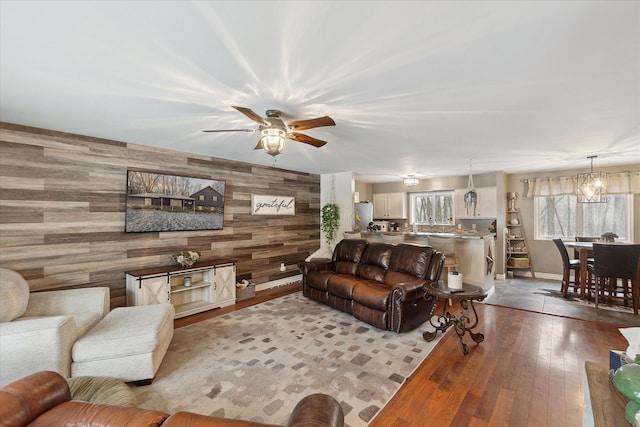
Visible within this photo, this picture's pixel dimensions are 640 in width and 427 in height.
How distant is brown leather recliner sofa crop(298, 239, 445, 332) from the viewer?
3.26 meters

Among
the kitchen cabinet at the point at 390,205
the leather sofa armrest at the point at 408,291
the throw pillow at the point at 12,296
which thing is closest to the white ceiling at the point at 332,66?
the throw pillow at the point at 12,296

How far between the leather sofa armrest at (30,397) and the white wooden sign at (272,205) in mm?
3931

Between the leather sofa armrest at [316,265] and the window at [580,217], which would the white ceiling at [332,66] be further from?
the window at [580,217]

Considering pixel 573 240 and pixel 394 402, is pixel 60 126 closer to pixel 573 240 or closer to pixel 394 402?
pixel 394 402

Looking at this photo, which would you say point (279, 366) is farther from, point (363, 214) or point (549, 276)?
point (549, 276)

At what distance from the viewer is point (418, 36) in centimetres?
150

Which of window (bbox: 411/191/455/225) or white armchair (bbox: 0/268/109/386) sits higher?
window (bbox: 411/191/455/225)

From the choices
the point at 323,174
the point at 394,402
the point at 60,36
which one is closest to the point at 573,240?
the point at 323,174

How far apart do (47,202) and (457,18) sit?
4.34 m

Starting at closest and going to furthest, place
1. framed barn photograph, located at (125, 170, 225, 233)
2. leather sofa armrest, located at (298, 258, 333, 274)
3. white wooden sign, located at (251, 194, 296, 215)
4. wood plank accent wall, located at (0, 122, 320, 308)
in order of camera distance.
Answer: wood plank accent wall, located at (0, 122, 320, 308) < framed barn photograph, located at (125, 170, 225, 233) < leather sofa armrest, located at (298, 258, 333, 274) < white wooden sign, located at (251, 194, 296, 215)

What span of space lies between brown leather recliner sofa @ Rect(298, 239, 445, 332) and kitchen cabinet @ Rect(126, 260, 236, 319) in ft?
4.29

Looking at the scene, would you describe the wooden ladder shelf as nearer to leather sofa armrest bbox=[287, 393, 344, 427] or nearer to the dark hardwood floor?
the dark hardwood floor

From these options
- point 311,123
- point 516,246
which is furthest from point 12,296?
point 516,246

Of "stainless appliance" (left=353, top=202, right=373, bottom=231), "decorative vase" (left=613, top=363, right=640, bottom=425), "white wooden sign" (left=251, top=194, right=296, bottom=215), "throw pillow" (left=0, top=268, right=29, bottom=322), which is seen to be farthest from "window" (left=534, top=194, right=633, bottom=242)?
"throw pillow" (left=0, top=268, right=29, bottom=322)
